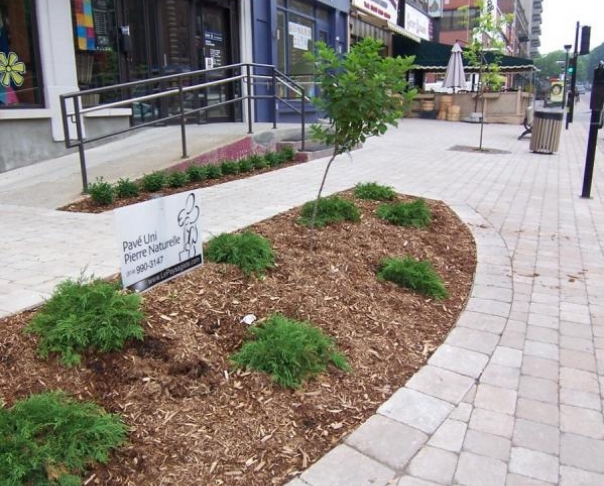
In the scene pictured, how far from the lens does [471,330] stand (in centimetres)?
378

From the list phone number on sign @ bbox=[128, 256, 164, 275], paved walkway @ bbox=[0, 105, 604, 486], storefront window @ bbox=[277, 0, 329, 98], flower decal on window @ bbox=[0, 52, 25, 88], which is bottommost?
paved walkway @ bbox=[0, 105, 604, 486]

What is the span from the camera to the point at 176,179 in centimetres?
733

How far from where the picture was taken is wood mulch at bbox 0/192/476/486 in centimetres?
238

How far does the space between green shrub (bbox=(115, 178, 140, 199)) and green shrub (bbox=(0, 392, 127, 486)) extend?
4520 millimetres

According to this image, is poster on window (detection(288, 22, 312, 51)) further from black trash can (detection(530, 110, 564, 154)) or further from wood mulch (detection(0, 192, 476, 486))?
wood mulch (detection(0, 192, 476, 486))

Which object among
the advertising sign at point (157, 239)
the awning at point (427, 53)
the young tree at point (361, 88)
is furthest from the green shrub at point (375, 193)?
the awning at point (427, 53)

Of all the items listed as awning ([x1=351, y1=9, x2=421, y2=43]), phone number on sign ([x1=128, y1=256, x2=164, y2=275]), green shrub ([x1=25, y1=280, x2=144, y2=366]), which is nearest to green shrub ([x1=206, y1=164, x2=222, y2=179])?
phone number on sign ([x1=128, y1=256, x2=164, y2=275])

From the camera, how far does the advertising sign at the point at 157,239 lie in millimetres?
3090

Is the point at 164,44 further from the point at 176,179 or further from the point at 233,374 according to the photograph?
the point at 233,374

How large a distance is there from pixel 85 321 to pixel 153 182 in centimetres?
436

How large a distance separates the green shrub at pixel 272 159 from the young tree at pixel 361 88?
5.07 meters

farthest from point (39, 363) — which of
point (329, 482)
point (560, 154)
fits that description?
point (560, 154)

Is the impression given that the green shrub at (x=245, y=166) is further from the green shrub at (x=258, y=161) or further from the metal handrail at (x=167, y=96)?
the metal handrail at (x=167, y=96)

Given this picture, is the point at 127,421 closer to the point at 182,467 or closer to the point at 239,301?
the point at 182,467
